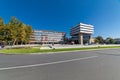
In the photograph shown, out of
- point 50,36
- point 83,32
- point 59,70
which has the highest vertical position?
point 83,32

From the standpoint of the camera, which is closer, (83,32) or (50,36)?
(83,32)

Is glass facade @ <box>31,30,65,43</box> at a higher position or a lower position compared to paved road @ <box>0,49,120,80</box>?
higher

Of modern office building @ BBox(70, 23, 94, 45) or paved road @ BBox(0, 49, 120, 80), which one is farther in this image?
modern office building @ BBox(70, 23, 94, 45)

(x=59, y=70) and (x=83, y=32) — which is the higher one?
(x=83, y=32)

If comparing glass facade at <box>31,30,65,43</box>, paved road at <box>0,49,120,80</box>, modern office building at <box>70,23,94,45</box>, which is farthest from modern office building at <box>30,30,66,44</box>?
paved road at <box>0,49,120,80</box>

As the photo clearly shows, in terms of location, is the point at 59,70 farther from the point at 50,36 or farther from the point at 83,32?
the point at 50,36

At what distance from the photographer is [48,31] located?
472ft

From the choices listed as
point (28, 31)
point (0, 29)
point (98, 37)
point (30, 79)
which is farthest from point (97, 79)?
point (98, 37)

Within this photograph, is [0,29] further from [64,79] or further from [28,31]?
[64,79]

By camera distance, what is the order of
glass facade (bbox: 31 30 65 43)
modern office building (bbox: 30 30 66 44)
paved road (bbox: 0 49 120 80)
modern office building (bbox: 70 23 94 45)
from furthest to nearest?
glass facade (bbox: 31 30 65 43)
modern office building (bbox: 30 30 66 44)
modern office building (bbox: 70 23 94 45)
paved road (bbox: 0 49 120 80)

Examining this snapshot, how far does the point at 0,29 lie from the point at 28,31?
20.4 metres

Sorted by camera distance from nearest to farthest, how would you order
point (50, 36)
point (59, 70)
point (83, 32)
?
1. point (59, 70)
2. point (83, 32)
3. point (50, 36)

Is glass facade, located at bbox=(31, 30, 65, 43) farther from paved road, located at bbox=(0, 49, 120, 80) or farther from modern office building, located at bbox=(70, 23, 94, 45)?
paved road, located at bbox=(0, 49, 120, 80)

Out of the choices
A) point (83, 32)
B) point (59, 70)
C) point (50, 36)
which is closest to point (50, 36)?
point (50, 36)
